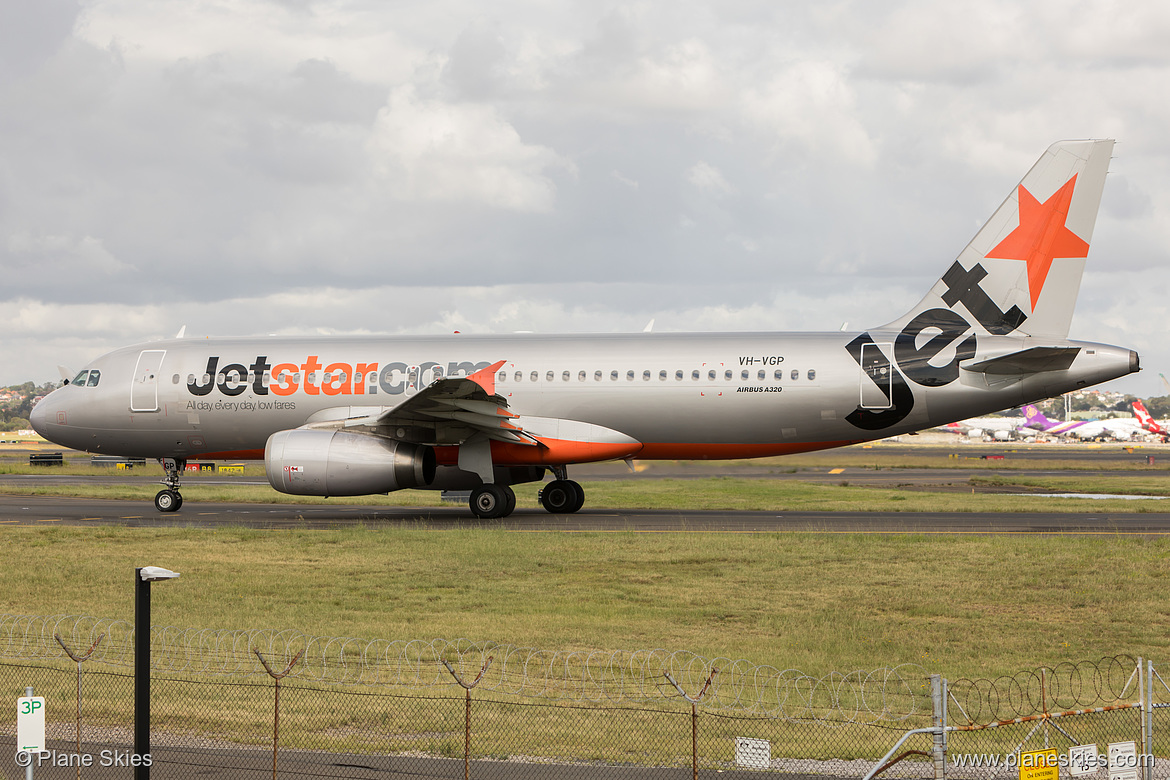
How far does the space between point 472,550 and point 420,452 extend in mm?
6384

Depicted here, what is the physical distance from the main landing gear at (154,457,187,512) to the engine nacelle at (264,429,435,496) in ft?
21.8

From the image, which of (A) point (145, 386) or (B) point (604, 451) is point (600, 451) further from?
(A) point (145, 386)

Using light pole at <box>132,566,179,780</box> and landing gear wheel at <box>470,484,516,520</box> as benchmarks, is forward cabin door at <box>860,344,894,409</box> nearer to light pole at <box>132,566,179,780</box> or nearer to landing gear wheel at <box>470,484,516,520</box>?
landing gear wheel at <box>470,484,516,520</box>

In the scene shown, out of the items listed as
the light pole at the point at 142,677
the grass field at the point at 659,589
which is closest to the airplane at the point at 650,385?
the grass field at the point at 659,589

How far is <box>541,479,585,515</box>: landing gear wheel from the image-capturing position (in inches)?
1326

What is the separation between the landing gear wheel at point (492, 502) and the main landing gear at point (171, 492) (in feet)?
32.3

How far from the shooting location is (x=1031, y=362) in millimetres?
28453

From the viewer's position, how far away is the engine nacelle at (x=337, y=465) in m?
29.4

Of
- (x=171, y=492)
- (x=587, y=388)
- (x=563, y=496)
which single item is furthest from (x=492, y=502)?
(x=171, y=492)

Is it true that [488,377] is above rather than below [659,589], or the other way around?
above

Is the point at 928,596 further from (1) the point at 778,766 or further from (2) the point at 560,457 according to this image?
(2) the point at 560,457

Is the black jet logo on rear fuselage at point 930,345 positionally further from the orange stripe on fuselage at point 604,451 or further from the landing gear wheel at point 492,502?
the landing gear wheel at point 492,502

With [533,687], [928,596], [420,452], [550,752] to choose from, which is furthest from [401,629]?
[420,452]

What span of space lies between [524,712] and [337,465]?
17865mm
